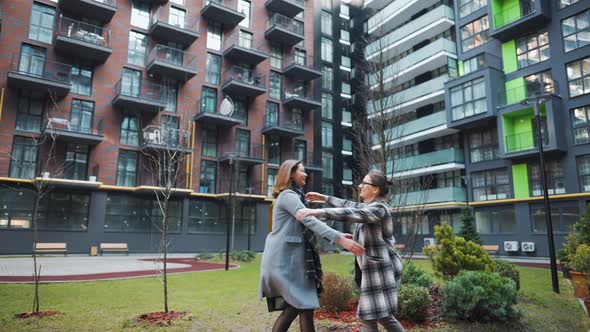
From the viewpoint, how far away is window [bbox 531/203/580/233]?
24016 mm

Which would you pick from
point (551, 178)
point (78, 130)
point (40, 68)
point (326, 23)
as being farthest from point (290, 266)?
point (326, 23)

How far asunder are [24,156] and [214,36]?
650 inches

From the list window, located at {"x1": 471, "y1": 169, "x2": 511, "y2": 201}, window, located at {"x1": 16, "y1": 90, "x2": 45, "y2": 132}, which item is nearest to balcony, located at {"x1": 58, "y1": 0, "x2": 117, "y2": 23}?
window, located at {"x1": 16, "y1": 90, "x2": 45, "y2": 132}

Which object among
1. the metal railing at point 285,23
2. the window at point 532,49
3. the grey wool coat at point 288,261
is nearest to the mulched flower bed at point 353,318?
the grey wool coat at point 288,261

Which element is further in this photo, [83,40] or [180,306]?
[83,40]

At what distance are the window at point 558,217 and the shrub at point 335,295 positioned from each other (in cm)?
2288

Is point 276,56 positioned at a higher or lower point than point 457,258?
higher

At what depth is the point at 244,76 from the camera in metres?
32.1

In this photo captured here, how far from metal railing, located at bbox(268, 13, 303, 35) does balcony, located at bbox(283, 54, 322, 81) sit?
2342 millimetres

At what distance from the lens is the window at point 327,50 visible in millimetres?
41281

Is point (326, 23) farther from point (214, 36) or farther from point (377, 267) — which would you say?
point (377, 267)

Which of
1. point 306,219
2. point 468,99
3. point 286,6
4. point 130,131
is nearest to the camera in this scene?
point 306,219

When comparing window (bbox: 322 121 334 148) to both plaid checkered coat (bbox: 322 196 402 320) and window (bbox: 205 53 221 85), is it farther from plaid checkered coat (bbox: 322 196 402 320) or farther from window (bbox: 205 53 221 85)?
plaid checkered coat (bbox: 322 196 402 320)

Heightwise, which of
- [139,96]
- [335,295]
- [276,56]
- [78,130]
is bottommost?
[335,295]
